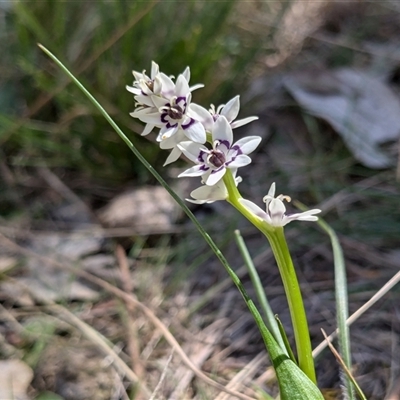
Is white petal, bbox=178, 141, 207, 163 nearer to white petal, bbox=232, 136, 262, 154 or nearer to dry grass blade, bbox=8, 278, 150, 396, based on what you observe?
white petal, bbox=232, 136, 262, 154

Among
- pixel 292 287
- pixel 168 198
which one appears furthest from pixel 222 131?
pixel 168 198

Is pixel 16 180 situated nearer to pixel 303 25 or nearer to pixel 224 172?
pixel 224 172

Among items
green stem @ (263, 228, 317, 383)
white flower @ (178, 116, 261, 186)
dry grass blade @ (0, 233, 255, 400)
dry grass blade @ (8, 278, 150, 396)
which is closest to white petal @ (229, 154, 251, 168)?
white flower @ (178, 116, 261, 186)

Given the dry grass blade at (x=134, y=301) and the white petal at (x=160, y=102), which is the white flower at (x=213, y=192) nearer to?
the white petal at (x=160, y=102)

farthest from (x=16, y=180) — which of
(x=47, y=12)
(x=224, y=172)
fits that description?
(x=224, y=172)

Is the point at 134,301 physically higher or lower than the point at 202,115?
lower

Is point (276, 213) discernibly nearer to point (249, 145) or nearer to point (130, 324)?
point (249, 145)

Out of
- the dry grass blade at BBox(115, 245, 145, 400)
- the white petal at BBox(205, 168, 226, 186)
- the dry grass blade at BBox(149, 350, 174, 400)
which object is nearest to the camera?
the white petal at BBox(205, 168, 226, 186)
